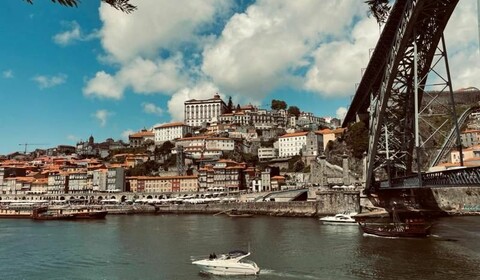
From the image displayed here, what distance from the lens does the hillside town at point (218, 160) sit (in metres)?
54.5

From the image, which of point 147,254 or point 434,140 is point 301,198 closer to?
point 434,140

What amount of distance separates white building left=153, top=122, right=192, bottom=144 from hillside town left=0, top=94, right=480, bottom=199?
0.22 metres

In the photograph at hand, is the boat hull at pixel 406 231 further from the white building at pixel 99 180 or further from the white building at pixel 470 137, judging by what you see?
the white building at pixel 99 180

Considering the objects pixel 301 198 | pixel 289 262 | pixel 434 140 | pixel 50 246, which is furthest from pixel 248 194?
pixel 289 262

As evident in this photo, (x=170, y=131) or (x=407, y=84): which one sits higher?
(x=170, y=131)

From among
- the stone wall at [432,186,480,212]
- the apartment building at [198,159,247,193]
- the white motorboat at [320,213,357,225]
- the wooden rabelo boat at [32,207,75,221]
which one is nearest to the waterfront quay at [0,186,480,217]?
the stone wall at [432,186,480,212]

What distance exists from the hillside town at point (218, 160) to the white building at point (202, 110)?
247 mm

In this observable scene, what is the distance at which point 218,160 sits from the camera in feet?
222

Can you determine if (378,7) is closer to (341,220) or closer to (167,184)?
(341,220)

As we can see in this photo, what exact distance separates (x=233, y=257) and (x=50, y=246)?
13.1 meters

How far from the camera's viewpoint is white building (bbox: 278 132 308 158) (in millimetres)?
72750

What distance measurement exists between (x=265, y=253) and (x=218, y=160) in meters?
49.1

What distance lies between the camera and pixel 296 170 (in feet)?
213

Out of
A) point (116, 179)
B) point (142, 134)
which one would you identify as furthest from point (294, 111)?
point (116, 179)
